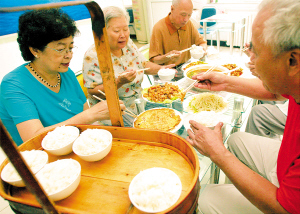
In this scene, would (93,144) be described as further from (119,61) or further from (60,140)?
(119,61)

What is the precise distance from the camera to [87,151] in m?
1.04

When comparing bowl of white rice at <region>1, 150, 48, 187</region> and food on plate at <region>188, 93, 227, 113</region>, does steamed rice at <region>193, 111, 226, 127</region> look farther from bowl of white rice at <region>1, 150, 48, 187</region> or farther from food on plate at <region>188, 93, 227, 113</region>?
bowl of white rice at <region>1, 150, 48, 187</region>

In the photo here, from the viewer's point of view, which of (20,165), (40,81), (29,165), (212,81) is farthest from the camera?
(212,81)

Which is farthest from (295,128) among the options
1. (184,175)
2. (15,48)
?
(15,48)

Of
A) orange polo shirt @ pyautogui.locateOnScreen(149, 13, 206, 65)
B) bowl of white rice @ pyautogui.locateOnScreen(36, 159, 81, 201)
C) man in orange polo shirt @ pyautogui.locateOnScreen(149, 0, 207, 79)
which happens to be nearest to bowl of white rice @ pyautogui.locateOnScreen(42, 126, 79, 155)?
bowl of white rice @ pyautogui.locateOnScreen(36, 159, 81, 201)

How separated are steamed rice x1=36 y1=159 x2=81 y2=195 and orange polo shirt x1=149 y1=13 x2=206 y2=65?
10.1ft

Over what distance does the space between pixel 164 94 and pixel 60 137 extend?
1.32 metres

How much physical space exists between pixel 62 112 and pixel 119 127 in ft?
4.10

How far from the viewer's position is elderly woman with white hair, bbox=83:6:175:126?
2326 millimetres

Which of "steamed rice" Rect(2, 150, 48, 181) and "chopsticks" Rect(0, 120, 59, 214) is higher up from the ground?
"chopsticks" Rect(0, 120, 59, 214)

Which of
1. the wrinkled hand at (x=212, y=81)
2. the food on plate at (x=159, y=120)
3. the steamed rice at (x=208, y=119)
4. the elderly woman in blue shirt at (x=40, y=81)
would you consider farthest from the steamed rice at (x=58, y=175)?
the wrinkled hand at (x=212, y=81)

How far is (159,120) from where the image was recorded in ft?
5.70

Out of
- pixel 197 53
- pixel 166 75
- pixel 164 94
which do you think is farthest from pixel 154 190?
pixel 197 53

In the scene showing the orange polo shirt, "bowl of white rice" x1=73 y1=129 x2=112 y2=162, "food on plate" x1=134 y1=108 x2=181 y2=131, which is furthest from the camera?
the orange polo shirt
